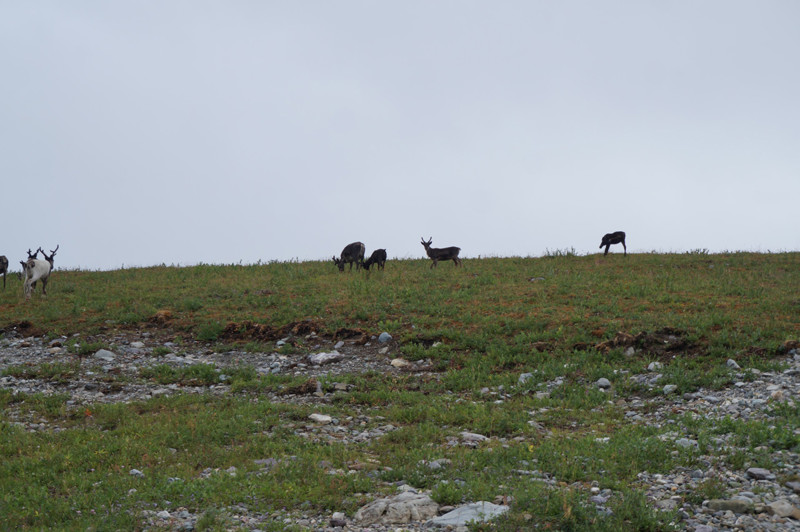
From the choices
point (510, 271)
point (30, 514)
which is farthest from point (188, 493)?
point (510, 271)

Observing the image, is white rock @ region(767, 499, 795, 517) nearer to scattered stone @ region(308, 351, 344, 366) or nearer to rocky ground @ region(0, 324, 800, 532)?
rocky ground @ region(0, 324, 800, 532)

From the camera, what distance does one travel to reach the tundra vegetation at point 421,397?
308 inches

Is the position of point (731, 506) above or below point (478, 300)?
below

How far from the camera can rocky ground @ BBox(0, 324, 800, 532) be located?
7.04 m

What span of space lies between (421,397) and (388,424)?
170 cm

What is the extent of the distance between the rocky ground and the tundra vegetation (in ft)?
0.78

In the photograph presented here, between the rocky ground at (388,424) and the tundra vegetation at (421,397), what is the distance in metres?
0.24

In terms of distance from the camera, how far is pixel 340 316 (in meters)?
18.9

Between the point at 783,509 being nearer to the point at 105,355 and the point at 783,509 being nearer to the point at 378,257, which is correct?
the point at 105,355

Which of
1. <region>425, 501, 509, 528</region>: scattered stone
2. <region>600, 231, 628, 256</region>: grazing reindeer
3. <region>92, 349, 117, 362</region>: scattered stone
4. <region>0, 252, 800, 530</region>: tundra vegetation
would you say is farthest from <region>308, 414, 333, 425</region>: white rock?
<region>600, 231, 628, 256</region>: grazing reindeer

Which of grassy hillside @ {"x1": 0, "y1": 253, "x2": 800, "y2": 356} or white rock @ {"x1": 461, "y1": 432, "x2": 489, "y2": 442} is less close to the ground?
grassy hillside @ {"x1": 0, "y1": 253, "x2": 800, "y2": 356}

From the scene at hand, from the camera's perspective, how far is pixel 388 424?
36.0ft

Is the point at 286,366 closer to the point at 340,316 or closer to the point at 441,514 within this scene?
the point at 340,316

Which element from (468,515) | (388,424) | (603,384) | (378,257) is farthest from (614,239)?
(468,515)
